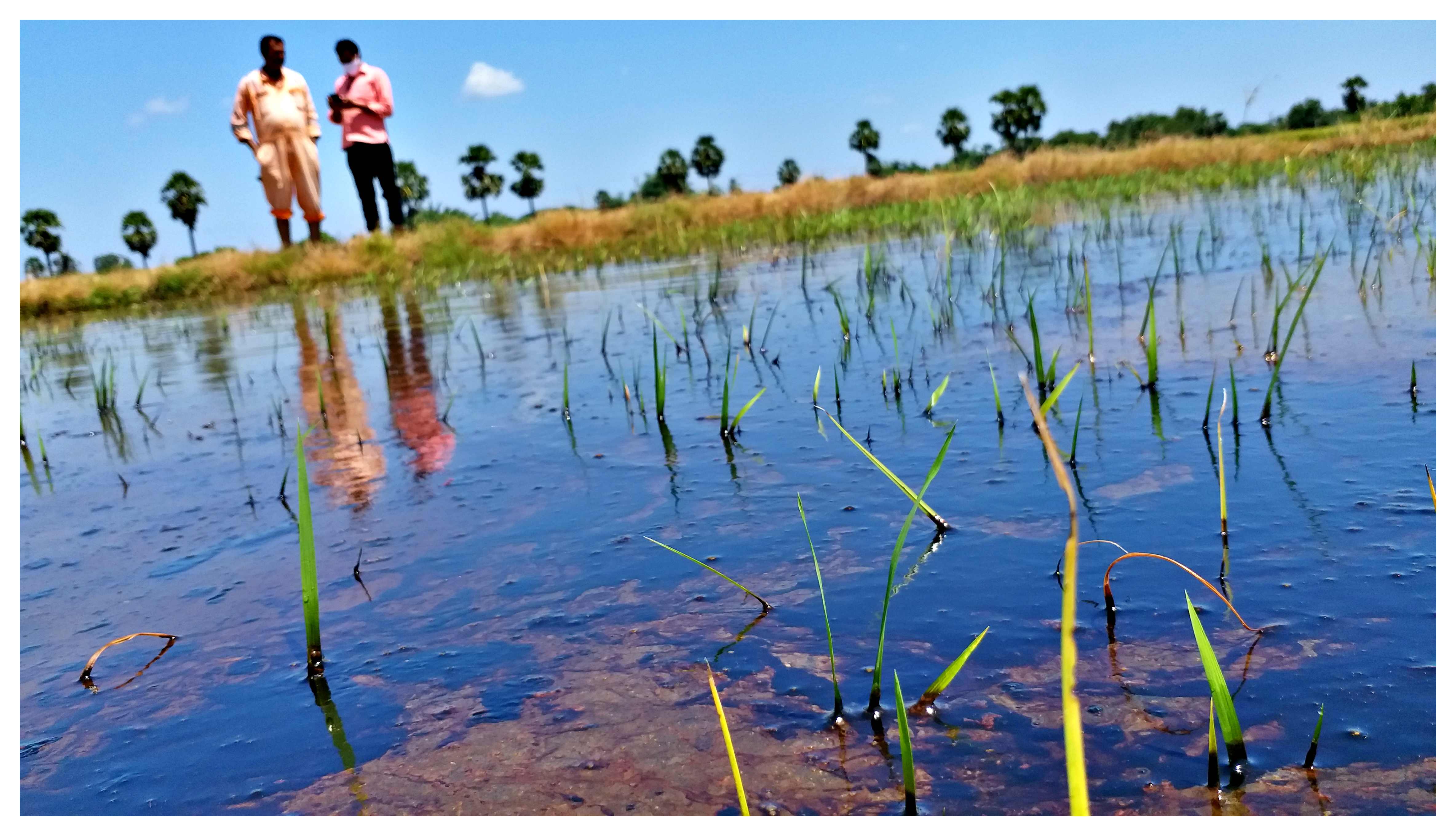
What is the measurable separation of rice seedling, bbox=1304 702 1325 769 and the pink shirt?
36.8ft

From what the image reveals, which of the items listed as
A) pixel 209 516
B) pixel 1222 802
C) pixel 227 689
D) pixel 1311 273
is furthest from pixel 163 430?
pixel 1311 273

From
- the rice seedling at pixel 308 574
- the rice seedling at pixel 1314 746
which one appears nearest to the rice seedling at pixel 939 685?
the rice seedling at pixel 1314 746

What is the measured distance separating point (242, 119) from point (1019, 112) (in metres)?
75.7

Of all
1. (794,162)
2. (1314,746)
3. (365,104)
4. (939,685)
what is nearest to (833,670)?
(939,685)

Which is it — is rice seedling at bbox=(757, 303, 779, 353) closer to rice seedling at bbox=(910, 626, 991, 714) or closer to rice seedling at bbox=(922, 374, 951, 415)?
rice seedling at bbox=(922, 374, 951, 415)

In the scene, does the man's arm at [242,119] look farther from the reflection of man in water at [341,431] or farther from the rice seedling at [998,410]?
the rice seedling at [998,410]

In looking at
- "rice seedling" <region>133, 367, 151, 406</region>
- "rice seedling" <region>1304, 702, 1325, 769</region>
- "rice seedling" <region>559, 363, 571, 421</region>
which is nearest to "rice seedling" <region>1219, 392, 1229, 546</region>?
"rice seedling" <region>1304, 702, 1325, 769</region>

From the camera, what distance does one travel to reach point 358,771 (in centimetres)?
141

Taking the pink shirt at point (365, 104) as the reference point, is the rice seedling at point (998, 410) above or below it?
below

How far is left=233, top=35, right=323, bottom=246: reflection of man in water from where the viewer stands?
10383mm

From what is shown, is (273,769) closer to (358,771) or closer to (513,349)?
(358,771)

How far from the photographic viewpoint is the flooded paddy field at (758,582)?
134 centimetres

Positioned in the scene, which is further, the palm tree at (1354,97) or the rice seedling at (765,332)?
the palm tree at (1354,97)

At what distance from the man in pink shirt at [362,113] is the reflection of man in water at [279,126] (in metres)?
0.32
